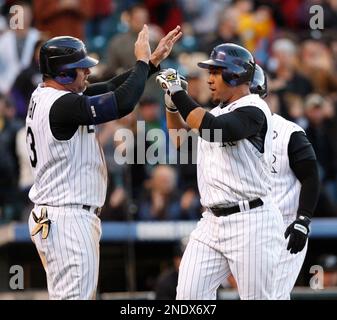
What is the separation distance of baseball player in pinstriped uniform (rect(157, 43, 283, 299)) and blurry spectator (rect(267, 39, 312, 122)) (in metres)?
5.01

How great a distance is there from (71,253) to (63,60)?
125 cm

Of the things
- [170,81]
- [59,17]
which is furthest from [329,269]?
[170,81]

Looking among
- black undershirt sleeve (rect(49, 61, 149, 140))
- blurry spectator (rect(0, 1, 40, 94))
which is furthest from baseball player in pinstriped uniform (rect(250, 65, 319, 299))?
blurry spectator (rect(0, 1, 40, 94))

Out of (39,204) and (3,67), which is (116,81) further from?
(3,67)

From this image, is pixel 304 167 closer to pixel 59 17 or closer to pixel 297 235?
pixel 297 235

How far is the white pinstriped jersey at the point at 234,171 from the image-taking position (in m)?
6.84

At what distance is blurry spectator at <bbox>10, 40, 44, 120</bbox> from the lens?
11.5 m

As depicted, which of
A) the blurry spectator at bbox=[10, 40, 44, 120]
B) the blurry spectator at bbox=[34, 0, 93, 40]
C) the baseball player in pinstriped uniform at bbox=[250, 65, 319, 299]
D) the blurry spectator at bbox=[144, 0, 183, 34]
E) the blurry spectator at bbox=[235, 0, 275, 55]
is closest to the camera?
the baseball player in pinstriped uniform at bbox=[250, 65, 319, 299]

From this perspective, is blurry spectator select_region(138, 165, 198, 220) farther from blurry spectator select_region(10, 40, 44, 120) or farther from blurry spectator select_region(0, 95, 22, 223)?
blurry spectator select_region(10, 40, 44, 120)

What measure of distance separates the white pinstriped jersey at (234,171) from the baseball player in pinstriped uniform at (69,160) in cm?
64

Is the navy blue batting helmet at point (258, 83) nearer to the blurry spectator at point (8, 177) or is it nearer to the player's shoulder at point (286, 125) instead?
the player's shoulder at point (286, 125)

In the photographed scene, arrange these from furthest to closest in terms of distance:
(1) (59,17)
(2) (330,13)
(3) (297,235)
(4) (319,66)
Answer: (2) (330,13)
(4) (319,66)
(1) (59,17)
(3) (297,235)

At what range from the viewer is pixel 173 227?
10.7 meters

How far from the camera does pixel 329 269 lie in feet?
35.0
